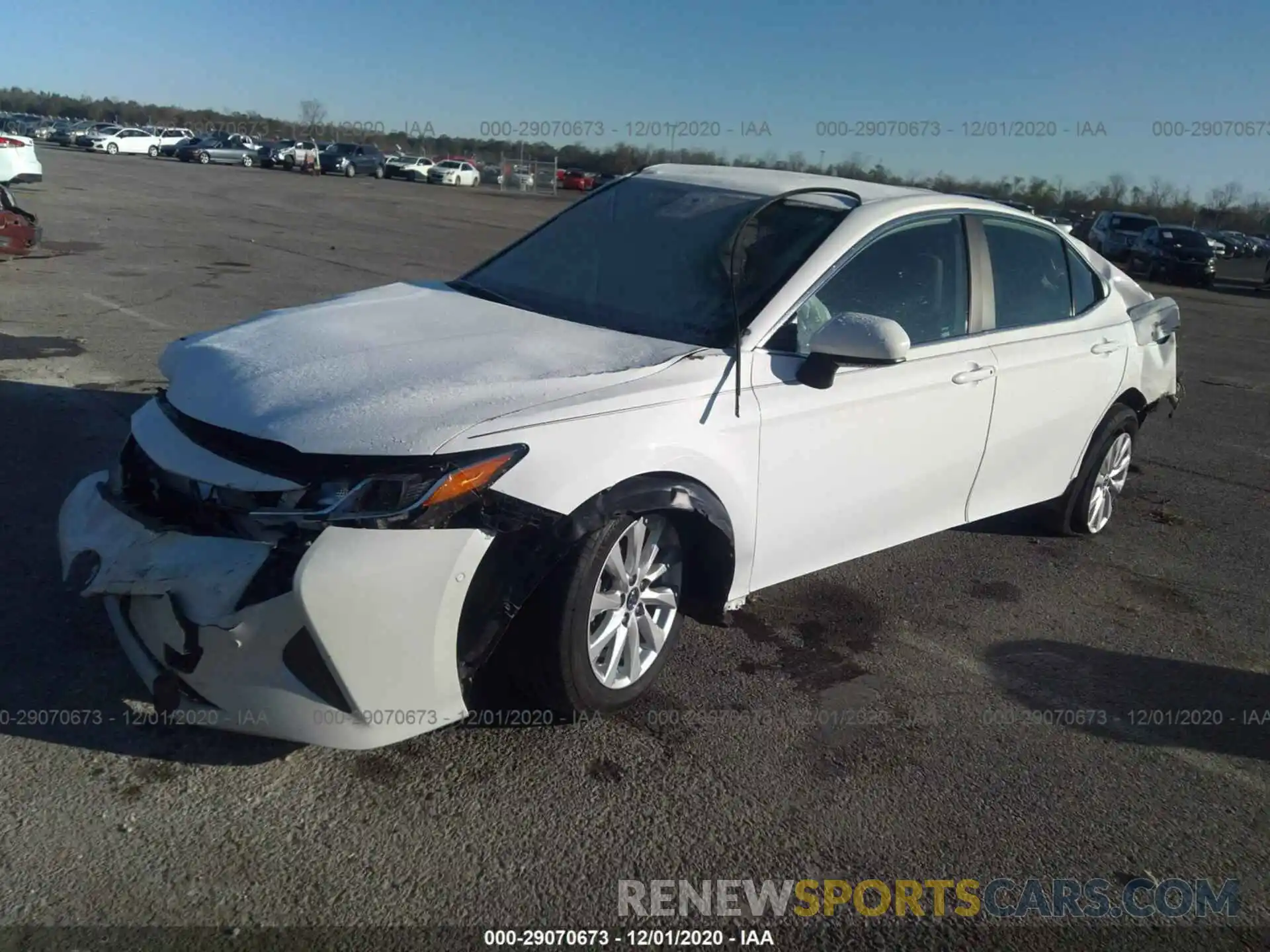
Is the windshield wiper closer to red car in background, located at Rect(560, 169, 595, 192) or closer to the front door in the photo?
the front door

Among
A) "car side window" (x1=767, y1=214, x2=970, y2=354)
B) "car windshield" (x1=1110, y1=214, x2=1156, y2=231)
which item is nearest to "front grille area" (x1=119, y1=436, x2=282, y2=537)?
"car side window" (x1=767, y1=214, x2=970, y2=354)

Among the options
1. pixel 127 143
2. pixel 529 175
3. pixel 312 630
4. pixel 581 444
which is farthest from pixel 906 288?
pixel 127 143

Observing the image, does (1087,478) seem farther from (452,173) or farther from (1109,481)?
(452,173)

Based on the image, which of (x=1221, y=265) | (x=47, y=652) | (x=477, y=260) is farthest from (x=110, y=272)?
Answer: (x=1221, y=265)

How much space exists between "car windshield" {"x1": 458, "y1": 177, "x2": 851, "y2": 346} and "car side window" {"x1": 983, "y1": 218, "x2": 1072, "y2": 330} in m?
1.00

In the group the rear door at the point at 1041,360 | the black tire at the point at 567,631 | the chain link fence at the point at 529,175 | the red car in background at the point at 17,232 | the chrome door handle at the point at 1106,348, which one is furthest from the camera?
the chain link fence at the point at 529,175

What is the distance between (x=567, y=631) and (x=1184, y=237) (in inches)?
1175

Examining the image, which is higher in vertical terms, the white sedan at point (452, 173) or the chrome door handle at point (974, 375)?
the chrome door handle at point (974, 375)

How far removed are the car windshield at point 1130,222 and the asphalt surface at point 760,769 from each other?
28002 mm

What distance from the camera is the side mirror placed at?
369 cm

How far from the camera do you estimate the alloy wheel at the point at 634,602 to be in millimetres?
3449

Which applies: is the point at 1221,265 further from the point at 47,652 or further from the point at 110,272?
the point at 47,652

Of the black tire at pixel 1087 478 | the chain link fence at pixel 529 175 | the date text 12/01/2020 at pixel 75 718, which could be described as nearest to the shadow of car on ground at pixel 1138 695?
the black tire at pixel 1087 478

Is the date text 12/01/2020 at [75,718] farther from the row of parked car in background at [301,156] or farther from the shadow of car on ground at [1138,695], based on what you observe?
the row of parked car in background at [301,156]
